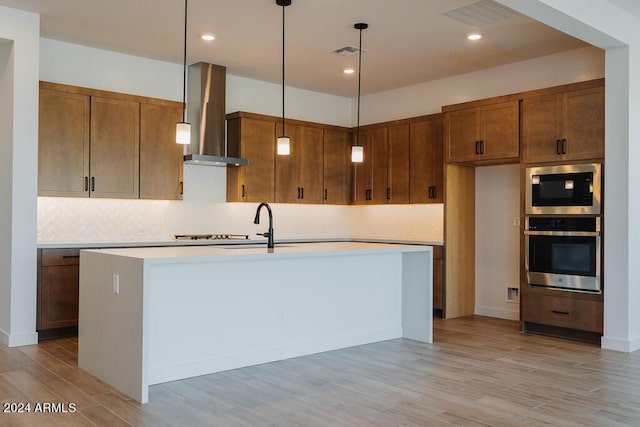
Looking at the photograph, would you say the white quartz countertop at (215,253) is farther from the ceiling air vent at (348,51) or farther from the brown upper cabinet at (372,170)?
the brown upper cabinet at (372,170)

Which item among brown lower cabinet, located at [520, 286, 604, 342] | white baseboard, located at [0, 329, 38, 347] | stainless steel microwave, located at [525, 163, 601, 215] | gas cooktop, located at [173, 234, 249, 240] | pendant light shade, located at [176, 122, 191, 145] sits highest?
pendant light shade, located at [176, 122, 191, 145]

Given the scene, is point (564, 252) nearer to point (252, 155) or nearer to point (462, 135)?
point (462, 135)

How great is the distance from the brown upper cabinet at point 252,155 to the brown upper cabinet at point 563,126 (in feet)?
9.79

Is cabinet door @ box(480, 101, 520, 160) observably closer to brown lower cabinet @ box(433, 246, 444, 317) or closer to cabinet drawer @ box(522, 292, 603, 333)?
brown lower cabinet @ box(433, 246, 444, 317)

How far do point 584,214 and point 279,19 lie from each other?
10.8 feet

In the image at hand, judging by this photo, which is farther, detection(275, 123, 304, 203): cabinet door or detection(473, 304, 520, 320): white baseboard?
detection(275, 123, 304, 203): cabinet door

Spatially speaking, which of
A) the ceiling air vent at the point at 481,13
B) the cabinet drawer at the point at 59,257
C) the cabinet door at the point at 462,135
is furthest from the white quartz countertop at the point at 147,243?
the ceiling air vent at the point at 481,13

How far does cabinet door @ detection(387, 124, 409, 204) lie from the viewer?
7281mm

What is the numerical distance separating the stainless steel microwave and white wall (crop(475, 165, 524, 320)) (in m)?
0.89

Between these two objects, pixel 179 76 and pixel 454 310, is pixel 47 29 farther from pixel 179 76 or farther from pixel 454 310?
pixel 454 310

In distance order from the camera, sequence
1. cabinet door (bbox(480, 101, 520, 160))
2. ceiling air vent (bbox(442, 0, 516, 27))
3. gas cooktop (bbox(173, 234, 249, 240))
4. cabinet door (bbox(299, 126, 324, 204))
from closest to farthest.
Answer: ceiling air vent (bbox(442, 0, 516, 27)), cabinet door (bbox(480, 101, 520, 160)), gas cooktop (bbox(173, 234, 249, 240)), cabinet door (bbox(299, 126, 324, 204))

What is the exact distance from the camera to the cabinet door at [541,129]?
18.4 feet

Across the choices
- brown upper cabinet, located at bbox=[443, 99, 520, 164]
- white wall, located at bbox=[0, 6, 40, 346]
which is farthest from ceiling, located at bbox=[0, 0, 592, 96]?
brown upper cabinet, located at bbox=[443, 99, 520, 164]

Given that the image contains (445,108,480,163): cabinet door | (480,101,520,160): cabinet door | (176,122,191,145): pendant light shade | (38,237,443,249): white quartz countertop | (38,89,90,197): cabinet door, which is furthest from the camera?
(445,108,480,163): cabinet door
